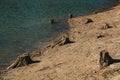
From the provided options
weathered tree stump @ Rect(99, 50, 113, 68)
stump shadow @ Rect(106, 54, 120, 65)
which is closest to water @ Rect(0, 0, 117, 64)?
weathered tree stump @ Rect(99, 50, 113, 68)

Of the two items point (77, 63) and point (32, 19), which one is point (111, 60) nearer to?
point (77, 63)

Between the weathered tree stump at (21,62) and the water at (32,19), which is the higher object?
the water at (32,19)

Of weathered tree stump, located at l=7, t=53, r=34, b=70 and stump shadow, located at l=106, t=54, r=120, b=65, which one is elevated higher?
stump shadow, located at l=106, t=54, r=120, b=65

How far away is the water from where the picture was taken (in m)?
31.7

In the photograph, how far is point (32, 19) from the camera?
146 feet

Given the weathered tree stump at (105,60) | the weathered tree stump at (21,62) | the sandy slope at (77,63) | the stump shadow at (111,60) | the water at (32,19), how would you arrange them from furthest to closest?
the water at (32,19) → the weathered tree stump at (21,62) → the stump shadow at (111,60) → the weathered tree stump at (105,60) → the sandy slope at (77,63)

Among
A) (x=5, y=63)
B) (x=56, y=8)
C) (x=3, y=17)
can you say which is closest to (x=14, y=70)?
(x=5, y=63)

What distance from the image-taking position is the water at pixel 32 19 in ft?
104

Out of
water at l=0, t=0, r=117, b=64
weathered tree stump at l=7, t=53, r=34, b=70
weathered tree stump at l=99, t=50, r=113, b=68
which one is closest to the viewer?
weathered tree stump at l=99, t=50, r=113, b=68

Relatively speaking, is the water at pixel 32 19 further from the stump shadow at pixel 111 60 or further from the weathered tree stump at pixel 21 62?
the stump shadow at pixel 111 60

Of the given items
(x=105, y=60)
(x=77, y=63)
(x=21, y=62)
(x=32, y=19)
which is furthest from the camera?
(x=32, y=19)

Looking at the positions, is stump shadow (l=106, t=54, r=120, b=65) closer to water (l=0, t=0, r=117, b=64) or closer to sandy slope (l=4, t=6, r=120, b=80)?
sandy slope (l=4, t=6, r=120, b=80)

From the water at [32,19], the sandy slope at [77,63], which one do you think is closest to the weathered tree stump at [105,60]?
the sandy slope at [77,63]

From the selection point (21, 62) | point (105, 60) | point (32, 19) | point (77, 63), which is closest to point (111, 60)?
point (105, 60)
